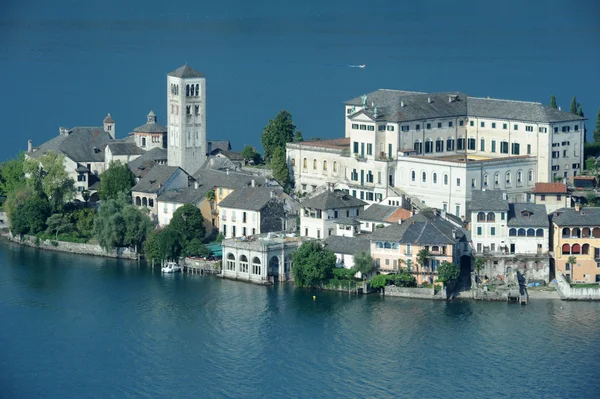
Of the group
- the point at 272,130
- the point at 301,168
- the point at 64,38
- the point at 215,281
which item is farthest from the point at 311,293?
the point at 64,38

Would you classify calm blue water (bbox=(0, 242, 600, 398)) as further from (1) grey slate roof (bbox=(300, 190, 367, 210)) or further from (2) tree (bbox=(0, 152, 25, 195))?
(2) tree (bbox=(0, 152, 25, 195))

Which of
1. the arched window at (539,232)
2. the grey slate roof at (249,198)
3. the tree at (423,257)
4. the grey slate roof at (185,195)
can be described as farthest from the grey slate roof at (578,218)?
the grey slate roof at (185,195)

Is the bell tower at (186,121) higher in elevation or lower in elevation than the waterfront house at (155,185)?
higher

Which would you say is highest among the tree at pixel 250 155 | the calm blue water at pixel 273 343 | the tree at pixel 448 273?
the tree at pixel 250 155

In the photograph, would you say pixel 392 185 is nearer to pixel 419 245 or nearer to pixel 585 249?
pixel 419 245

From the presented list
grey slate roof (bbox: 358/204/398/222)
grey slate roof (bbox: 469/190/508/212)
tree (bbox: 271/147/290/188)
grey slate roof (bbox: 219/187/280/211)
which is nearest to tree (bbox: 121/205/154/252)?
grey slate roof (bbox: 219/187/280/211)

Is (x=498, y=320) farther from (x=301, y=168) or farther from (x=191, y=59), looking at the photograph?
(x=191, y=59)

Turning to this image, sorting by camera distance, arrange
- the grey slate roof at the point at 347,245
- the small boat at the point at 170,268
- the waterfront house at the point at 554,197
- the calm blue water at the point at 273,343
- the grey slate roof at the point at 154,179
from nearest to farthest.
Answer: the calm blue water at the point at 273,343 < the grey slate roof at the point at 347,245 < the waterfront house at the point at 554,197 < the small boat at the point at 170,268 < the grey slate roof at the point at 154,179

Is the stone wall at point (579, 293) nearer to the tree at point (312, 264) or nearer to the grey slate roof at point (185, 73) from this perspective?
the tree at point (312, 264)
